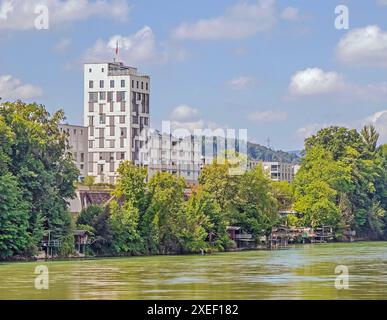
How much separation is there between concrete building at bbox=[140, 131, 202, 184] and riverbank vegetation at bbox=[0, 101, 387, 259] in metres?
13.4

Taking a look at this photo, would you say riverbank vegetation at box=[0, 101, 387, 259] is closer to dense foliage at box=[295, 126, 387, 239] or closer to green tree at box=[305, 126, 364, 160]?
dense foliage at box=[295, 126, 387, 239]

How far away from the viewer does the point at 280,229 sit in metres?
103

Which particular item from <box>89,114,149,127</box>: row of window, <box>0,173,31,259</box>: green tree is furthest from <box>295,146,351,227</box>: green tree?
<box>0,173,31,259</box>: green tree

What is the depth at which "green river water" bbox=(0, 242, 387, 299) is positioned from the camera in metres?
40.5

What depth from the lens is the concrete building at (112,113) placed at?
11562 cm

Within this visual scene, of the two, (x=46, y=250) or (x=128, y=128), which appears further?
(x=128, y=128)

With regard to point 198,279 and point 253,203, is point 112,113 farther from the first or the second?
point 198,279

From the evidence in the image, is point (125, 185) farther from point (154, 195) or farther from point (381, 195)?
point (381, 195)

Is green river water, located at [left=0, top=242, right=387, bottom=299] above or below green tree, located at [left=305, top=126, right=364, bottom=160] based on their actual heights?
below

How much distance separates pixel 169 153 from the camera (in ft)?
376

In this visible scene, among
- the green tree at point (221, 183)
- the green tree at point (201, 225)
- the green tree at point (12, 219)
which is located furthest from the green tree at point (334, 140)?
the green tree at point (12, 219)

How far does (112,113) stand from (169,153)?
26.7 ft
